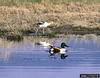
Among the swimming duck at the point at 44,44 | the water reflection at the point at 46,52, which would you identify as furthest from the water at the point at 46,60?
the swimming duck at the point at 44,44

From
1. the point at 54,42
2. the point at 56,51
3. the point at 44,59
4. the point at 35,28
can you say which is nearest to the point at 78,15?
the point at 35,28

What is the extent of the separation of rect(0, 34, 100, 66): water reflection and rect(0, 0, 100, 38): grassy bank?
55.9 inches

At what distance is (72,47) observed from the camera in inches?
1025

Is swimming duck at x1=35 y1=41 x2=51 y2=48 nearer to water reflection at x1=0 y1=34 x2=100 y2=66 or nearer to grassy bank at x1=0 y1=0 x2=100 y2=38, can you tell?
water reflection at x1=0 y1=34 x2=100 y2=66

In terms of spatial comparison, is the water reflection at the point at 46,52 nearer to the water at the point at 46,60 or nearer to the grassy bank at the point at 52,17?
the water at the point at 46,60

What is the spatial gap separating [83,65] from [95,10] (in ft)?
42.9

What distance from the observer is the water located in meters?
20.6

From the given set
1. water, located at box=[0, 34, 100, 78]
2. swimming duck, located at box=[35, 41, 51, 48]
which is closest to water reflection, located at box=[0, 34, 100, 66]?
water, located at box=[0, 34, 100, 78]

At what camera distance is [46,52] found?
2503cm

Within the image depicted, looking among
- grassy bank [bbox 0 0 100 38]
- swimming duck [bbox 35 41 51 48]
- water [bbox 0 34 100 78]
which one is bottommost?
water [bbox 0 34 100 78]

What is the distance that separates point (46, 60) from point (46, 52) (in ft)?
6.66

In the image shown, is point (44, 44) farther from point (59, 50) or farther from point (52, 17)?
point (52, 17)

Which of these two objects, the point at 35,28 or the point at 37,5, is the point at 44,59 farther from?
the point at 37,5

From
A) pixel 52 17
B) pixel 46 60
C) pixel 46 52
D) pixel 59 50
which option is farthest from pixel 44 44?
pixel 52 17
